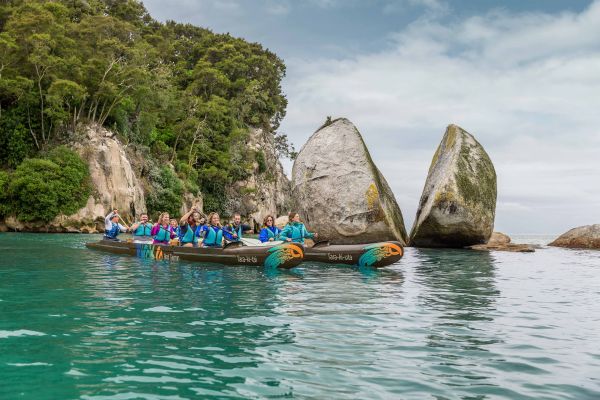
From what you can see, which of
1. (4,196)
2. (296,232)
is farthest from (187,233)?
(4,196)

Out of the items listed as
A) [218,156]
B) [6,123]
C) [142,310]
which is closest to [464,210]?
[142,310]

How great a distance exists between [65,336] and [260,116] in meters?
60.7

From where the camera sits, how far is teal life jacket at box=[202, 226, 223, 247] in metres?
16.8

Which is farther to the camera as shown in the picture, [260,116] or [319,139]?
[260,116]

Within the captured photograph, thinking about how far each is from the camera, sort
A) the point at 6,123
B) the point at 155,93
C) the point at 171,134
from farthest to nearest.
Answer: the point at 171,134, the point at 155,93, the point at 6,123

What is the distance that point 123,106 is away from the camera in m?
44.5

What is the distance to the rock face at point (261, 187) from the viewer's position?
193 feet

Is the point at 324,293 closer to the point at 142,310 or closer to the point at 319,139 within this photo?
the point at 142,310

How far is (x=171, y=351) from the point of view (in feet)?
19.7

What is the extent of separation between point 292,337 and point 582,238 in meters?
28.9

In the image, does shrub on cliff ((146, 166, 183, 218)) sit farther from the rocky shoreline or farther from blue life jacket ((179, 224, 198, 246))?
blue life jacket ((179, 224, 198, 246))

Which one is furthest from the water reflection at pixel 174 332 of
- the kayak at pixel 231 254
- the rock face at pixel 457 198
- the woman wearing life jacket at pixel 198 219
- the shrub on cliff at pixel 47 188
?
the shrub on cliff at pixel 47 188

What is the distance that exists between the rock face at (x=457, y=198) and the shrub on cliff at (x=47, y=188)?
24032mm

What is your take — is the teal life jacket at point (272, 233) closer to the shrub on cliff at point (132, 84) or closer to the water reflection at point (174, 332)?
the water reflection at point (174, 332)
